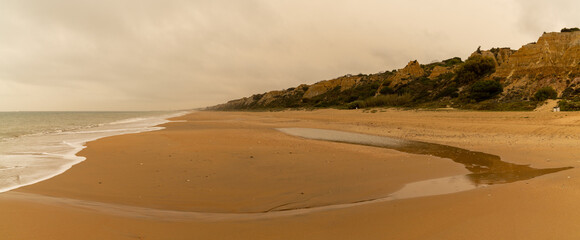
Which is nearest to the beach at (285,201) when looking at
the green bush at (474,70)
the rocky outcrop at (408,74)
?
the green bush at (474,70)

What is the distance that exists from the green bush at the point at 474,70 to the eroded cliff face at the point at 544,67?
350 cm

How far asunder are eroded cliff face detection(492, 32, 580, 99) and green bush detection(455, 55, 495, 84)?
350 centimetres

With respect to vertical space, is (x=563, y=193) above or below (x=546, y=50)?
below

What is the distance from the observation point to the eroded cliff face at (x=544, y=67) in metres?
24.1

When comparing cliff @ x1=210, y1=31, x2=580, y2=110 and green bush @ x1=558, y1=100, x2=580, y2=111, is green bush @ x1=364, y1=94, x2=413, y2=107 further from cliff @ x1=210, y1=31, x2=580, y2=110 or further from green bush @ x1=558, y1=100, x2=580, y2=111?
green bush @ x1=558, y1=100, x2=580, y2=111

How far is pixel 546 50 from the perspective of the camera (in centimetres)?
2802

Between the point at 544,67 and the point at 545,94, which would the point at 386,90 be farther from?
the point at 545,94

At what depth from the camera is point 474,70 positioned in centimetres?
3512

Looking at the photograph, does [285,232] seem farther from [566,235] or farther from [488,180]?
[488,180]

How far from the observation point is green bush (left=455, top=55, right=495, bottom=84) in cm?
3438

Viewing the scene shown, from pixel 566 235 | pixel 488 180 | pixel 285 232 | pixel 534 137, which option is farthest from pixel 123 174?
pixel 534 137

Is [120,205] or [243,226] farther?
[120,205]

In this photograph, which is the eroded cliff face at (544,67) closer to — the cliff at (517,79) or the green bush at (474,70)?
the cliff at (517,79)

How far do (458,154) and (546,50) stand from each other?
3106 cm
